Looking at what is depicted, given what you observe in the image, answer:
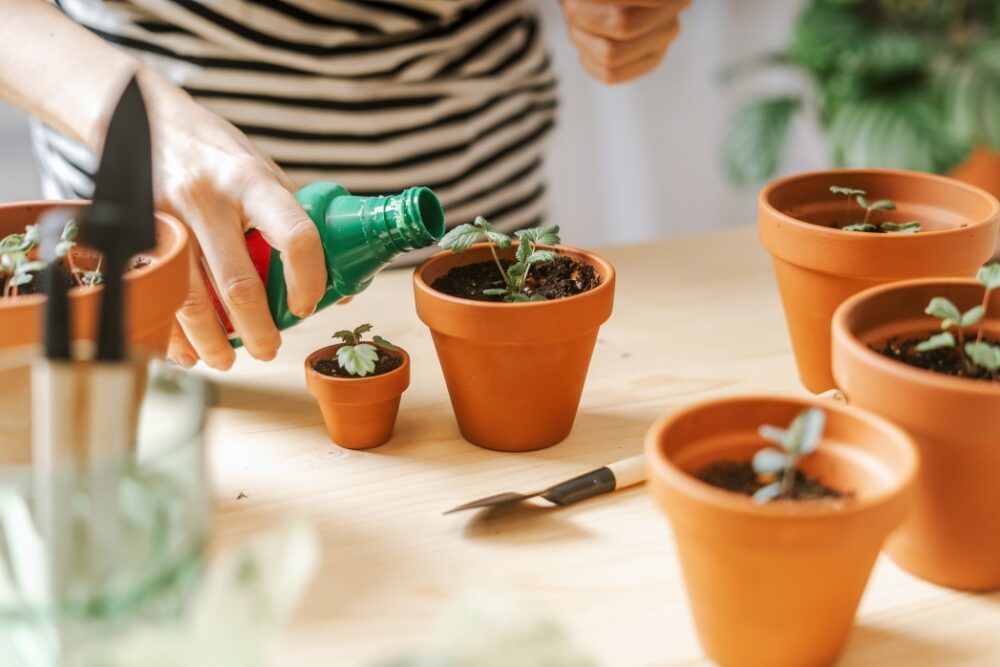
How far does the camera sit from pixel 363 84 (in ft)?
4.41

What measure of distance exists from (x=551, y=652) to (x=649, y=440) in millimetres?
227

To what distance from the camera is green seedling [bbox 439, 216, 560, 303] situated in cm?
89

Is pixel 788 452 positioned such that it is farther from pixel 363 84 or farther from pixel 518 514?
pixel 363 84

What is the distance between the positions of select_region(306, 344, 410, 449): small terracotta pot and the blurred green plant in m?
1.72

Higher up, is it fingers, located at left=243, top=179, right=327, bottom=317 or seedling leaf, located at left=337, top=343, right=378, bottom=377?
fingers, located at left=243, top=179, right=327, bottom=317

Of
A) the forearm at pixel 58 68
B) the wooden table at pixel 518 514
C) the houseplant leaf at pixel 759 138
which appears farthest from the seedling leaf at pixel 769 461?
the houseplant leaf at pixel 759 138

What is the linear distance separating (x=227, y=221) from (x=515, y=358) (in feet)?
0.95

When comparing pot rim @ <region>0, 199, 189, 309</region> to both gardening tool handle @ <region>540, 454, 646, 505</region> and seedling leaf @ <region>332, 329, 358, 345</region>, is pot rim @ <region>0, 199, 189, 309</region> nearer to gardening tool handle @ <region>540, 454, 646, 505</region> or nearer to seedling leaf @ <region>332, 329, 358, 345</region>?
seedling leaf @ <region>332, 329, 358, 345</region>

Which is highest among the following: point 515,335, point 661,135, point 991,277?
point 991,277

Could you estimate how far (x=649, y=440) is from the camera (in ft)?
2.04

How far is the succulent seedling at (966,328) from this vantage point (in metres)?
0.69

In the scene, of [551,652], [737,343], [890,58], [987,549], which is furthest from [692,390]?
[890,58]

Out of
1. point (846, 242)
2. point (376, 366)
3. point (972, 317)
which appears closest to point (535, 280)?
point (376, 366)

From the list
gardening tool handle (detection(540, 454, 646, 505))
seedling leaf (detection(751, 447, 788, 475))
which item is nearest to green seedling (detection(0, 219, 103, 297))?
gardening tool handle (detection(540, 454, 646, 505))
